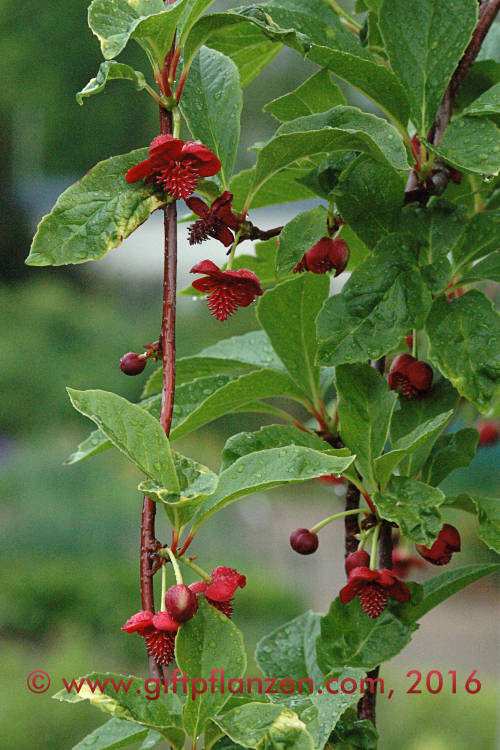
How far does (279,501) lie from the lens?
3.07 m

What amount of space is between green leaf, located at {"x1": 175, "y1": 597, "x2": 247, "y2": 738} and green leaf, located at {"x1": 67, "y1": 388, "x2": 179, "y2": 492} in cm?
4

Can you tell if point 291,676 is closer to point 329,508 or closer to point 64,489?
point 64,489

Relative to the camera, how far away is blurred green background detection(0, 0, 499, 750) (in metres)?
2.12

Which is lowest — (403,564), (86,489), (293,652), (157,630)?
(86,489)

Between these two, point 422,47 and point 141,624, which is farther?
point 422,47

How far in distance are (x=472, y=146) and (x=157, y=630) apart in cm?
21

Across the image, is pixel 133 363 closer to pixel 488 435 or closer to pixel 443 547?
pixel 443 547

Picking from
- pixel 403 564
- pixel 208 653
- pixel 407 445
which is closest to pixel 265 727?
pixel 208 653

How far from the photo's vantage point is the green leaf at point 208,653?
27 centimetres

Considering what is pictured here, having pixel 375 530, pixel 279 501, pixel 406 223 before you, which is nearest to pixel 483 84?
pixel 406 223

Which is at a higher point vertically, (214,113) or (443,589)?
(214,113)

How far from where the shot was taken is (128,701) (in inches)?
10.6

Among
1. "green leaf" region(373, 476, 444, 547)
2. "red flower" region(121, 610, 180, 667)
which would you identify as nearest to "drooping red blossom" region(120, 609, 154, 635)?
"red flower" region(121, 610, 180, 667)

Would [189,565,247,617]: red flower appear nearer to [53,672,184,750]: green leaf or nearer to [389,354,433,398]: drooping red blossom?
[53,672,184,750]: green leaf
